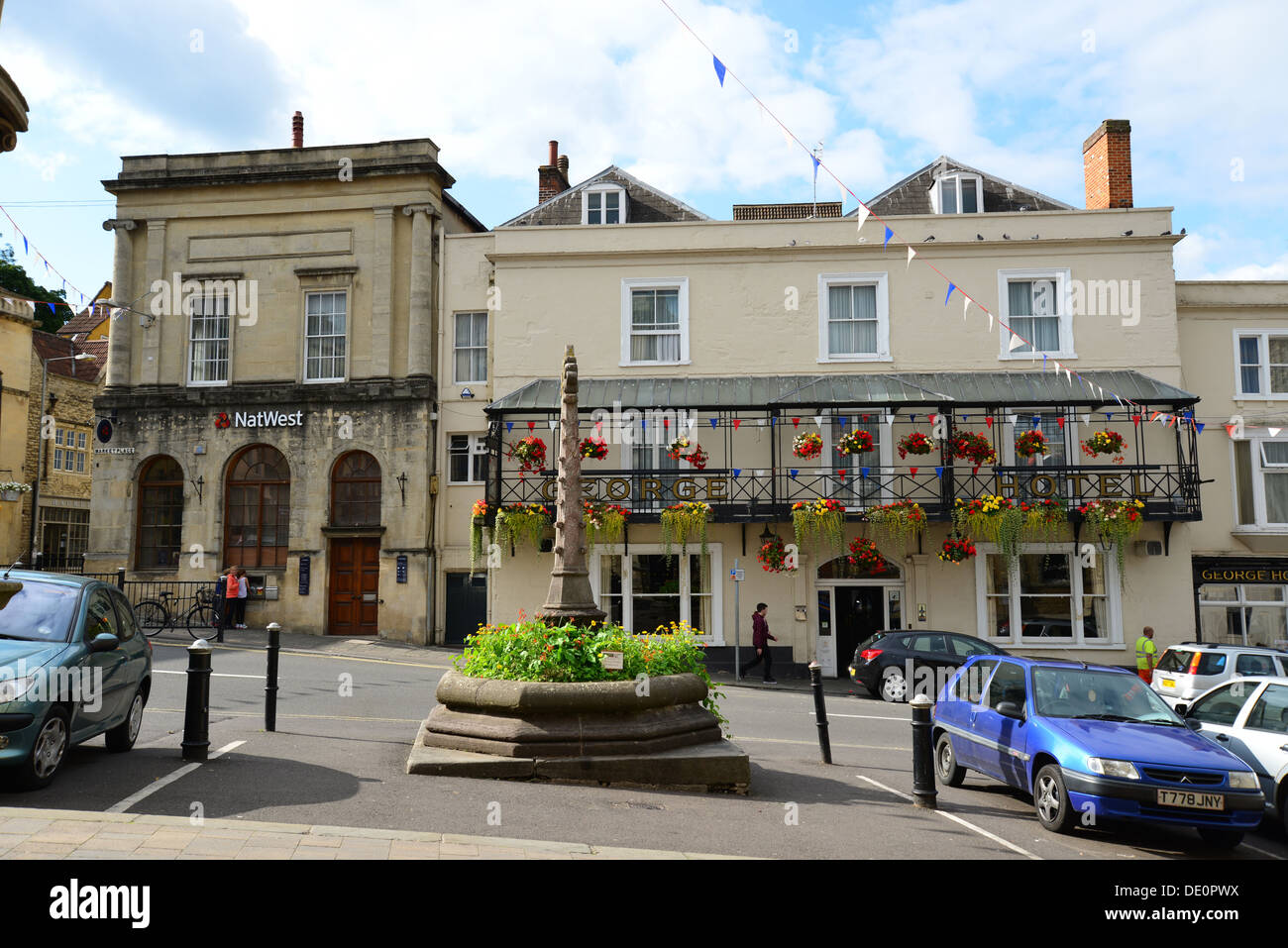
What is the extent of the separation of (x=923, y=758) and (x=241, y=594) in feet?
61.6

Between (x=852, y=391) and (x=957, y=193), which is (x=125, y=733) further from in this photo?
(x=957, y=193)

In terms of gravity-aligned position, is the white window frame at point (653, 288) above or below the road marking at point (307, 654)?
above

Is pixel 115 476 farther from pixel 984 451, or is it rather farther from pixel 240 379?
pixel 984 451

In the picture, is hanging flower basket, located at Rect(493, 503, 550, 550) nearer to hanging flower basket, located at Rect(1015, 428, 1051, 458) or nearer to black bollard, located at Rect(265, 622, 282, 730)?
black bollard, located at Rect(265, 622, 282, 730)

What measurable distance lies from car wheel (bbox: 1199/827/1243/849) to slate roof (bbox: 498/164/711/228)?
20.4 metres

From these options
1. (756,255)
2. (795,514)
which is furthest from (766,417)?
(756,255)

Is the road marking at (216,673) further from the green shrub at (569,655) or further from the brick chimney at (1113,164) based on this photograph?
the brick chimney at (1113,164)

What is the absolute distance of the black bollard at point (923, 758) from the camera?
8.97 metres

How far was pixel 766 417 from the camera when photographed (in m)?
21.5

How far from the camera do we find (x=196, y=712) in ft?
29.5

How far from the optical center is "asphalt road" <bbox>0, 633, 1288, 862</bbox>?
7.14 meters

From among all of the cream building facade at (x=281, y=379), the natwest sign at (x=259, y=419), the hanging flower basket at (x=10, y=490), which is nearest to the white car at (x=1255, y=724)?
the cream building facade at (x=281, y=379)

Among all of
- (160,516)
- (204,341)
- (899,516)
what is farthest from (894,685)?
(204,341)

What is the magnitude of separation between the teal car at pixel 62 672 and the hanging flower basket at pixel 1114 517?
58.5ft
